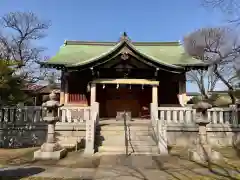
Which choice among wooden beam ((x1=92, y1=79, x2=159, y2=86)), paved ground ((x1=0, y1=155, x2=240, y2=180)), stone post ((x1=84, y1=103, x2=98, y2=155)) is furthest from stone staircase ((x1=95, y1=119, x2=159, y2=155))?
wooden beam ((x1=92, y1=79, x2=159, y2=86))

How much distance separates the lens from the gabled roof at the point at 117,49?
15.7 meters

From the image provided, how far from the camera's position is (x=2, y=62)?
10852mm

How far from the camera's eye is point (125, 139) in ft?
39.4

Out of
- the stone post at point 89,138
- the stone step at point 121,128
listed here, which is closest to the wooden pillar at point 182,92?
the stone step at point 121,128

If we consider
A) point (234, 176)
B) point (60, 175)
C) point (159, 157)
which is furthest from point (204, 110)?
point (60, 175)

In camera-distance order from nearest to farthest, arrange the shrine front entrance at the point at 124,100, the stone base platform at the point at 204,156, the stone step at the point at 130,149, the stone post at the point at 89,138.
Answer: the stone base platform at the point at 204,156 < the stone post at the point at 89,138 < the stone step at the point at 130,149 < the shrine front entrance at the point at 124,100

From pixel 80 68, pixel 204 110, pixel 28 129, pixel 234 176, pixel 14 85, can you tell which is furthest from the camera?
pixel 80 68

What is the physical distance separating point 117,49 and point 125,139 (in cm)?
636

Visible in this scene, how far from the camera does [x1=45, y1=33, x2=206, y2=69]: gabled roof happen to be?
15.7m

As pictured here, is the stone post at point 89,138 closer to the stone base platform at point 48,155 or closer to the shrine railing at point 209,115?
the stone base platform at point 48,155

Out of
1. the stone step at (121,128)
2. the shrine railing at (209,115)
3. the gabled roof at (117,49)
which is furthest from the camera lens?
the gabled roof at (117,49)

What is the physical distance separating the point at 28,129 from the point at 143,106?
8.64 m

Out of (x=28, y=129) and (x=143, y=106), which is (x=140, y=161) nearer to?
(x=28, y=129)

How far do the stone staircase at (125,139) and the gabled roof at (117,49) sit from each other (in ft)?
15.3
